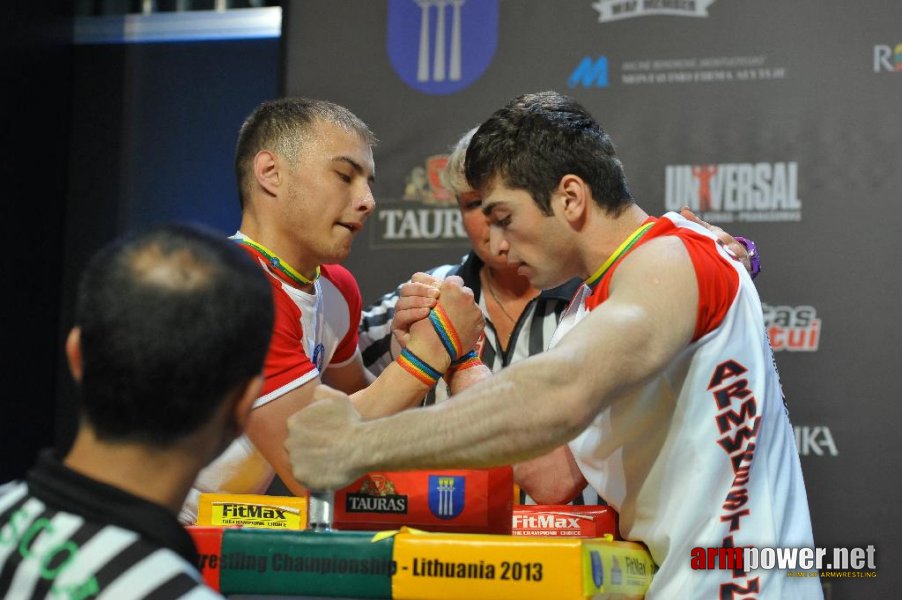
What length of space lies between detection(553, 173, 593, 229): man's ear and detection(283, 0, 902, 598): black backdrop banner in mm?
1236

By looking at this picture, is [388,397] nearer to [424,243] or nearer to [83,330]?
[83,330]

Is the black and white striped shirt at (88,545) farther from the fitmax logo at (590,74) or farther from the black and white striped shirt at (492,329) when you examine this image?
the fitmax logo at (590,74)

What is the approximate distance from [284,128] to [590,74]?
1.18 m

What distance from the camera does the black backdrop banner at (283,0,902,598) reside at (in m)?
2.92

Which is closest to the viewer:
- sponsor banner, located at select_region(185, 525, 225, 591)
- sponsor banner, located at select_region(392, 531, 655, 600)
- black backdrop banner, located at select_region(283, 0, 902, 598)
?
sponsor banner, located at select_region(392, 531, 655, 600)

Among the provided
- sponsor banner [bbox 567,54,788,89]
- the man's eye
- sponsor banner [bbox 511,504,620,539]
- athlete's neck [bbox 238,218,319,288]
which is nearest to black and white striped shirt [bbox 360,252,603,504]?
athlete's neck [bbox 238,218,319,288]

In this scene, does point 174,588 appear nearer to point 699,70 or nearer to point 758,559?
point 758,559

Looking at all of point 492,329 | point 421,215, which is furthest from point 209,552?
point 421,215

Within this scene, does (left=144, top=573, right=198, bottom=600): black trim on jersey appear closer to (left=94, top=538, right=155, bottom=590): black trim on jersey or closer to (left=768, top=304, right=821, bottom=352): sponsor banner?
(left=94, top=538, right=155, bottom=590): black trim on jersey

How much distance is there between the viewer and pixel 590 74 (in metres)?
3.18

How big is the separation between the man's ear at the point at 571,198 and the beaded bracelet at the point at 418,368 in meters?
0.41

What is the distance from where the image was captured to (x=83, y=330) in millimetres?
1012

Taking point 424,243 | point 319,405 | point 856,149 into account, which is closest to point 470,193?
point 424,243

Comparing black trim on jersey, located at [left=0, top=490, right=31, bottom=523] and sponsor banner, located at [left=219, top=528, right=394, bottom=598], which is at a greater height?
black trim on jersey, located at [left=0, top=490, right=31, bottom=523]
